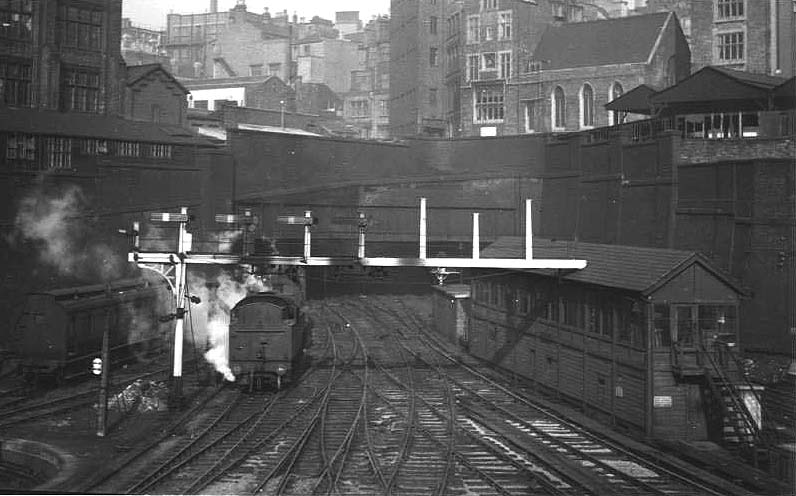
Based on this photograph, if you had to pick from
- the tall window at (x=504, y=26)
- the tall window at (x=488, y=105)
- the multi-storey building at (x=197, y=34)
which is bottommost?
the multi-storey building at (x=197, y=34)

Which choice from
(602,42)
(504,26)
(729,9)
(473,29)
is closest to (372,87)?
(473,29)

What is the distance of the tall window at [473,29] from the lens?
51531 mm

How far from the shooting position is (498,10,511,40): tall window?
49.8 m

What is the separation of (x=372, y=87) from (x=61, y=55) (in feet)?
144

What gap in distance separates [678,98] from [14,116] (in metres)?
19.0

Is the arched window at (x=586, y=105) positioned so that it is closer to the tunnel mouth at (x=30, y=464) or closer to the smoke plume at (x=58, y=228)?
the smoke plume at (x=58, y=228)

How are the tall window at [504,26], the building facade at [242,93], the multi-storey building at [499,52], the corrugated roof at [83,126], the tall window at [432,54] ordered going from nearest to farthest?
the corrugated roof at [83,126] → the building facade at [242,93] → the multi-storey building at [499,52] → the tall window at [504,26] → the tall window at [432,54]

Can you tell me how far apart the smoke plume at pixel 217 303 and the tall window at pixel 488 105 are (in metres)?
28.7

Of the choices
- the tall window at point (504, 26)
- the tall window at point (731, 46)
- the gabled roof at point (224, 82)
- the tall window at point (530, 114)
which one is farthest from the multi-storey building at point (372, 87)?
the tall window at point (731, 46)

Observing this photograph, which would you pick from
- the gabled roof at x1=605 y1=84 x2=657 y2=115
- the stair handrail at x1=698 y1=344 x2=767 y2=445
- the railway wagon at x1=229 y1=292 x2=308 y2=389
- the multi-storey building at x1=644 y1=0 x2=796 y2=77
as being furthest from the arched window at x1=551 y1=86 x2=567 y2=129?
the stair handrail at x1=698 y1=344 x2=767 y2=445

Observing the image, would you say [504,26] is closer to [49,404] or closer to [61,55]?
[61,55]

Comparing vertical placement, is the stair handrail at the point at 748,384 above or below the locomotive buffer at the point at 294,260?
below

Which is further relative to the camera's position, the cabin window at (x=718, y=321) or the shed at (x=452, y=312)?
the shed at (x=452, y=312)

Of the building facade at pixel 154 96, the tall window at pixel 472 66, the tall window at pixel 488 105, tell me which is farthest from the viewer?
the tall window at pixel 472 66
